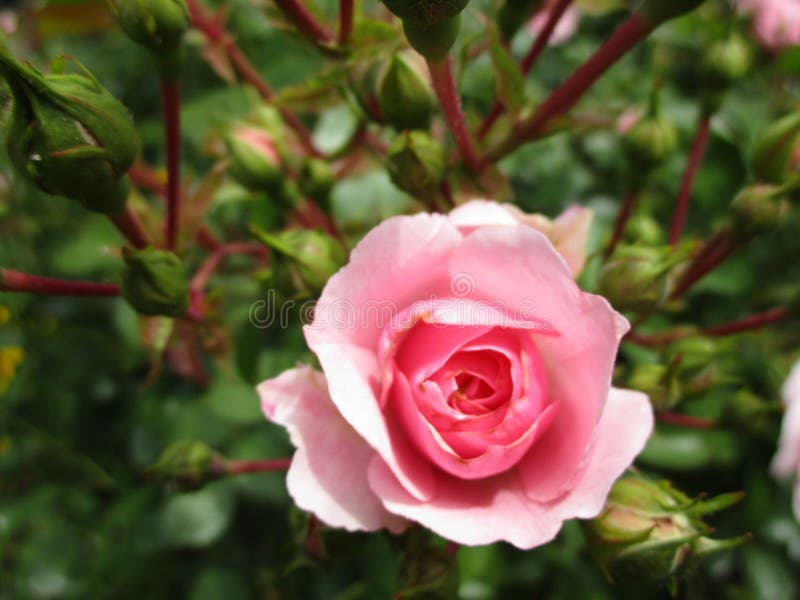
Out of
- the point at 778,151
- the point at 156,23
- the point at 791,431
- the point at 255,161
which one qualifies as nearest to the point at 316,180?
the point at 255,161

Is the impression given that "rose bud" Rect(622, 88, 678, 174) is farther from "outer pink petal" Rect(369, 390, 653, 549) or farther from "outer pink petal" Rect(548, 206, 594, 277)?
"outer pink petal" Rect(369, 390, 653, 549)

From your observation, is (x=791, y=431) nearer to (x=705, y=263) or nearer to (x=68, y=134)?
(x=705, y=263)

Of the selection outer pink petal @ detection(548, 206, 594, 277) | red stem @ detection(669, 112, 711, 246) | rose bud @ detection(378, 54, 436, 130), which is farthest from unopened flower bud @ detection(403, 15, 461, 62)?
red stem @ detection(669, 112, 711, 246)

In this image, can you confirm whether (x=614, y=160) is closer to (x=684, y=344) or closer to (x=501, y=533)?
(x=684, y=344)

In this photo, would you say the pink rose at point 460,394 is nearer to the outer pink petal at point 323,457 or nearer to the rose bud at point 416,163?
the outer pink petal at point 323,457

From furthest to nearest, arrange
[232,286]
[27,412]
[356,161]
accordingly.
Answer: [27,412] → [232,286] → [356,161]

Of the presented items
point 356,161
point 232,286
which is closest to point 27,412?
point 232,286

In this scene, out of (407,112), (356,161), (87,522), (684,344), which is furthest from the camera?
(87,522)
